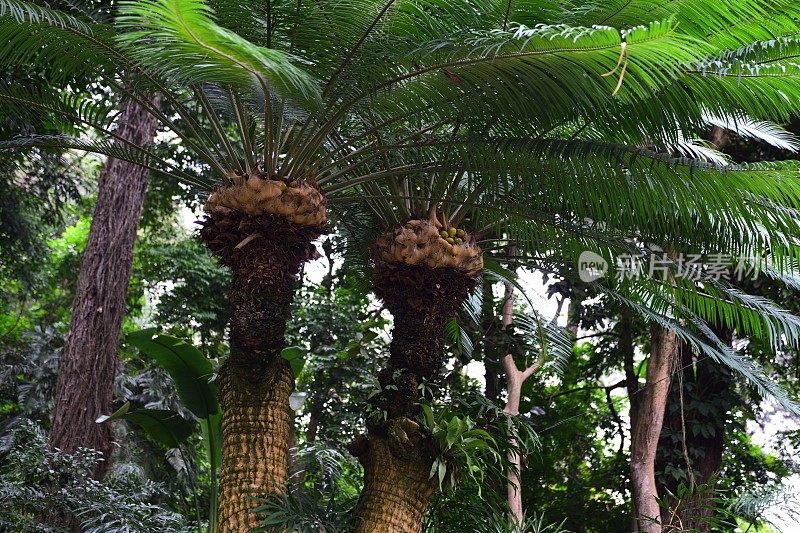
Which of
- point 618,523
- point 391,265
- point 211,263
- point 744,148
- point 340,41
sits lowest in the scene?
point 618,523

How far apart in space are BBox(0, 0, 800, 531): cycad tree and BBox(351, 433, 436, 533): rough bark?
0.47m

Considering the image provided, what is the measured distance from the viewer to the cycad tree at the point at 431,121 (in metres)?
3.81

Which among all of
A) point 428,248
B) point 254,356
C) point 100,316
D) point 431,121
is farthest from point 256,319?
point 100,316

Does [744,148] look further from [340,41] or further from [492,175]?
[340,41]

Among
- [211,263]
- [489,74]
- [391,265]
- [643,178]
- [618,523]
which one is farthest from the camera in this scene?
[211,263]

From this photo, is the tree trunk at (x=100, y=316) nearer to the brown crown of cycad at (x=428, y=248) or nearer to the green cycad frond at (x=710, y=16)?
the brown crown of cycad at (x=428, y=248)

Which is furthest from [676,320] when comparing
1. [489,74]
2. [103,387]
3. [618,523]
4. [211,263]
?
[211,263]

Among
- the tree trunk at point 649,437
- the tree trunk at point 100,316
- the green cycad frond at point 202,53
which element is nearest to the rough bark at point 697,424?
the tree trunk at point 649,437

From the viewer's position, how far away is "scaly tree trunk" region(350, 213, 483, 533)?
4570 millimetres

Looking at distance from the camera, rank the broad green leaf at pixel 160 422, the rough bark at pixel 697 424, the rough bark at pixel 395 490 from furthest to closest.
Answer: the rough bark at pixel 697 424 < the broad green leaf at pixel 160 422 < the rough bark at pixel 395 490

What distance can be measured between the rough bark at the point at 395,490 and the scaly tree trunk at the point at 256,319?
0.47m

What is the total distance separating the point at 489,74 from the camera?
3.89 meters

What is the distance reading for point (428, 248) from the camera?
16.0 feet

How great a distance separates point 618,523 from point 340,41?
652 cm
